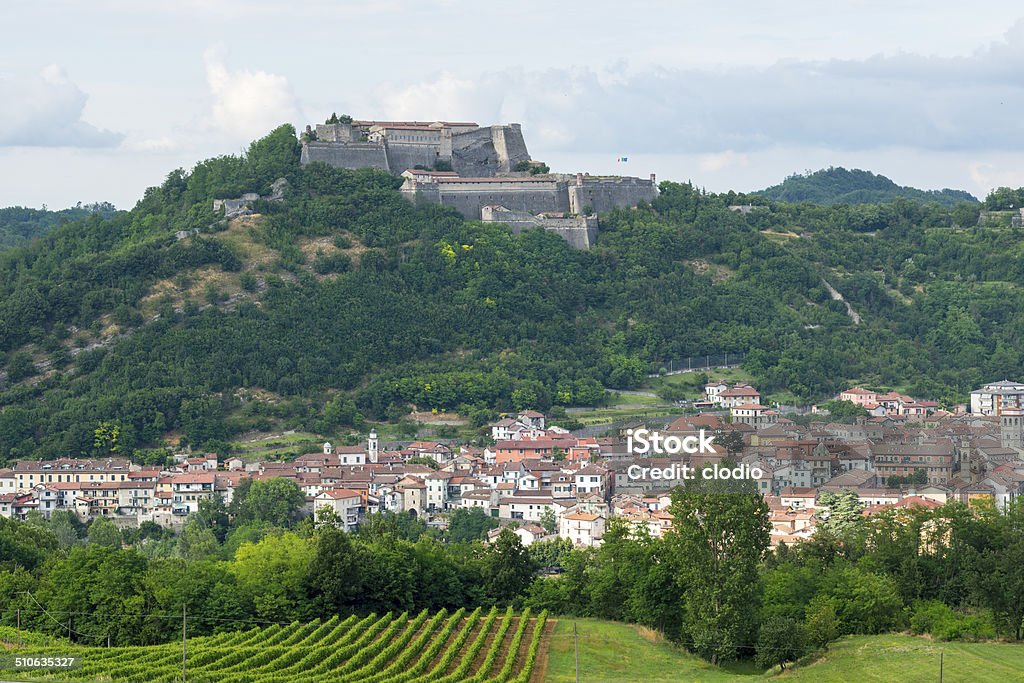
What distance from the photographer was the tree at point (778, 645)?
35.3 meters

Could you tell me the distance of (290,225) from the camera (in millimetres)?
81938

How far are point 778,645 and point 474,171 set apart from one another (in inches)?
2179

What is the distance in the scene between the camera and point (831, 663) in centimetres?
3500

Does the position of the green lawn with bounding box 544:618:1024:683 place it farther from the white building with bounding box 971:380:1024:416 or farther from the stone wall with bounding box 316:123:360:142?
the stone wall with bounding box 316:123:360:142

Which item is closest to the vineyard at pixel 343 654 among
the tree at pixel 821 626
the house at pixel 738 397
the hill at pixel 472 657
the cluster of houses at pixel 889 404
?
the hill at pixel 472 657

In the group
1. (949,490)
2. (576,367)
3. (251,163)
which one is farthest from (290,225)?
(949,490)

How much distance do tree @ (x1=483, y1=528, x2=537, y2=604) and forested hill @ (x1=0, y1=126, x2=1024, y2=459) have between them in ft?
87.9

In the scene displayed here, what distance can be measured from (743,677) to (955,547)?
26.4ft

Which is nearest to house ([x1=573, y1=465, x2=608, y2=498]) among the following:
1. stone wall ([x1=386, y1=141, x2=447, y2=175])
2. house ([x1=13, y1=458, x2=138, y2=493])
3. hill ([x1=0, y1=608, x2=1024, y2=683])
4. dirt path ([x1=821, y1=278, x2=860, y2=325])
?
house ([x1=13, y1=458, x2=138, y2=493])

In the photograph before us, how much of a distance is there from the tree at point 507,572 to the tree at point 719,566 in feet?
19.2

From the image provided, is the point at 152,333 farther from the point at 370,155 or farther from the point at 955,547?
the point at 955,547

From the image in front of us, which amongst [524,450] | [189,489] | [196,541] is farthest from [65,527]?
[524,450]

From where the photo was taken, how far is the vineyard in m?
31.8

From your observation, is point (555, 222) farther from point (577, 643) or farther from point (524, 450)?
point (577, 643)
